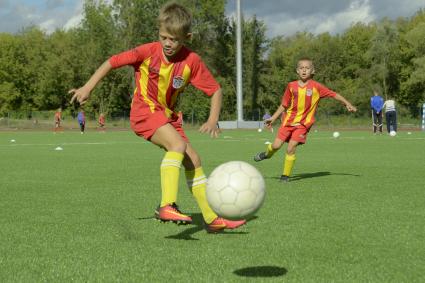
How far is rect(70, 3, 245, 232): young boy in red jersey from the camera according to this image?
523 centimetres

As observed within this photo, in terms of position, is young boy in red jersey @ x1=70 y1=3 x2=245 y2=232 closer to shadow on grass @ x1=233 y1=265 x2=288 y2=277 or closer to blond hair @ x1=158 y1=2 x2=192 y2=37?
blond hair @ x1=158 y1=2 x2=192 y2=37

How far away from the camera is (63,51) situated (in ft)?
268

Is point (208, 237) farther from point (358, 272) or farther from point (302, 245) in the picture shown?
point (358, 272)

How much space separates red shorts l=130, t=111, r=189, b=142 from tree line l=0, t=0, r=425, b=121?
52480mm

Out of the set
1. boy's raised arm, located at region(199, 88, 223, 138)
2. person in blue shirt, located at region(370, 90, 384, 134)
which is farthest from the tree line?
boy's raised arm, located at region(199, 88, 223, 138)

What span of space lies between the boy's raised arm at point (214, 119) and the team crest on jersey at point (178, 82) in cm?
33

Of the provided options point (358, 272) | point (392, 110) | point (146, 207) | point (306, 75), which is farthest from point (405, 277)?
point (392, 110)

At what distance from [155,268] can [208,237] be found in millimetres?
1173

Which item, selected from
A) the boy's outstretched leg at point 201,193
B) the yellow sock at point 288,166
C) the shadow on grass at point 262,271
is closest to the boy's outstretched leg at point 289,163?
the yellow sock at point 288,166

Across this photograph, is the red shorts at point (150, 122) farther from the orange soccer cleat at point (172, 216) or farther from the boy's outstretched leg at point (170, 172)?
the orange soccer cleat at point (172, 216)

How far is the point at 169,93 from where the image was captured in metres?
5.69

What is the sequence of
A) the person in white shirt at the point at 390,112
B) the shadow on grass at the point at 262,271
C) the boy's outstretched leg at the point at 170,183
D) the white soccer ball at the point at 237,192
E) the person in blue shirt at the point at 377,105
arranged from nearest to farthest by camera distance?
1. the shadow on grass at the point at 262,271
2. the white soccer ball at the point at 237,192
3. the boy's outstretched leg at the point at 170,183
4. the person in white shirt at the point at 390,112
5. the person in blue shirt at the point at 377,105

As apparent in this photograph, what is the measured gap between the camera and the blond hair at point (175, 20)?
5.16 m

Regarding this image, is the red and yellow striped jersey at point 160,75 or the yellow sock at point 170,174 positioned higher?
the red and yellow striped jersey at point 160,75
